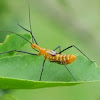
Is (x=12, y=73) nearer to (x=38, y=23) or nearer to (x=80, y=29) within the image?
(x=80, y=29)

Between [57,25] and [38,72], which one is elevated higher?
[57,25]

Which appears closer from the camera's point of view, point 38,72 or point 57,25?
point 38,72

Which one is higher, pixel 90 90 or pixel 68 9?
pixel 68 9

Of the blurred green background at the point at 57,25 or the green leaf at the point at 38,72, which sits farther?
the blurred green background at the point at 57,25

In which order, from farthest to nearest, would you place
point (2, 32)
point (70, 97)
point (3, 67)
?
point (70, 97) → point (2, 32) → point (3, 67)

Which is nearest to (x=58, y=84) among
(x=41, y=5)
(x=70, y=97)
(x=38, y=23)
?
(x=41, y=5)

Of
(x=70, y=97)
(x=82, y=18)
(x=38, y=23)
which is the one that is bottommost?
(x=70, y=97)

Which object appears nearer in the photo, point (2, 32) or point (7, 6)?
point (2, 32)

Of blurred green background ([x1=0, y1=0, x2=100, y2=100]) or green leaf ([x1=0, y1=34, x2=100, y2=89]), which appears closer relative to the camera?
green leaf ([x1=0, y1=34, x2=100, y2=89])
